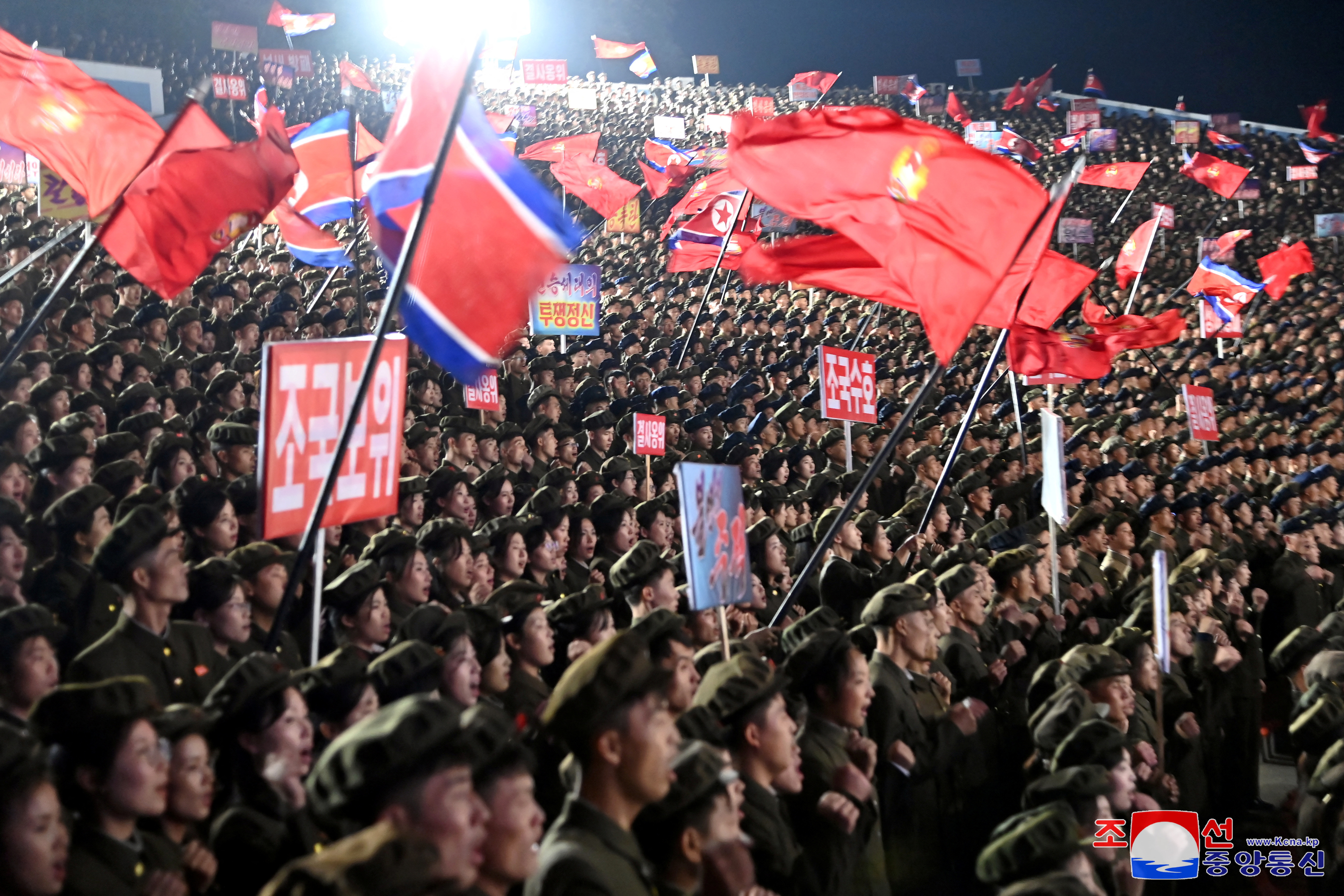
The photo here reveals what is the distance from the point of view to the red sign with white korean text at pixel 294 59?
89.5 ft

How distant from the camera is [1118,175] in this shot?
902 inches

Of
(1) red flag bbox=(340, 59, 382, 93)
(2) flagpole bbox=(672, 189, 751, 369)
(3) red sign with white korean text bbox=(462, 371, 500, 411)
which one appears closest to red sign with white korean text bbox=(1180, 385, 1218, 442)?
(2) flagpole bbox=(672, 189, 751, 369)

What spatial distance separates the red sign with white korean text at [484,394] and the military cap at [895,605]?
15.9 ft

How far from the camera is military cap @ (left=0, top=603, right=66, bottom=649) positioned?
3.85 m

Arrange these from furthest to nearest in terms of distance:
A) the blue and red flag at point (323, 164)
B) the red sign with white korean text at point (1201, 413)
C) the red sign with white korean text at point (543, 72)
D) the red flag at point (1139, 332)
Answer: the red sign with white korean text at point (543, 72), the red sign with white korean text at point (1201, 413), the blue and red flag at point (323, 164), the red flag at point (1139, 332)

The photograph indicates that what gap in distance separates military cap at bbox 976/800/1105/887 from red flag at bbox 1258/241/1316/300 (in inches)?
792

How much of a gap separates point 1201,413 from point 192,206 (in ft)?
36.0

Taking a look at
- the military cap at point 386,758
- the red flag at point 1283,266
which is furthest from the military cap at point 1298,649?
the red flag at point 1283,266

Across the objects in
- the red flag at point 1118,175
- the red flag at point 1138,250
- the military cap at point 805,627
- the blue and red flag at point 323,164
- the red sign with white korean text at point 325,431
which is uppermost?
the red flag at point 1118,175

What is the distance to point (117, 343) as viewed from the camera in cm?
852

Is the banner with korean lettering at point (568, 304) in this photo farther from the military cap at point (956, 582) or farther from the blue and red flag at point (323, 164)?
the military cap at point (956, 582)

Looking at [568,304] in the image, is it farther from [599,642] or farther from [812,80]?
[812,80]

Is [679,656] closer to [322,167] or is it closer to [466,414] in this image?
[466,414]

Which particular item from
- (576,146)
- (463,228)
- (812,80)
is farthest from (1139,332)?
(812,80)
